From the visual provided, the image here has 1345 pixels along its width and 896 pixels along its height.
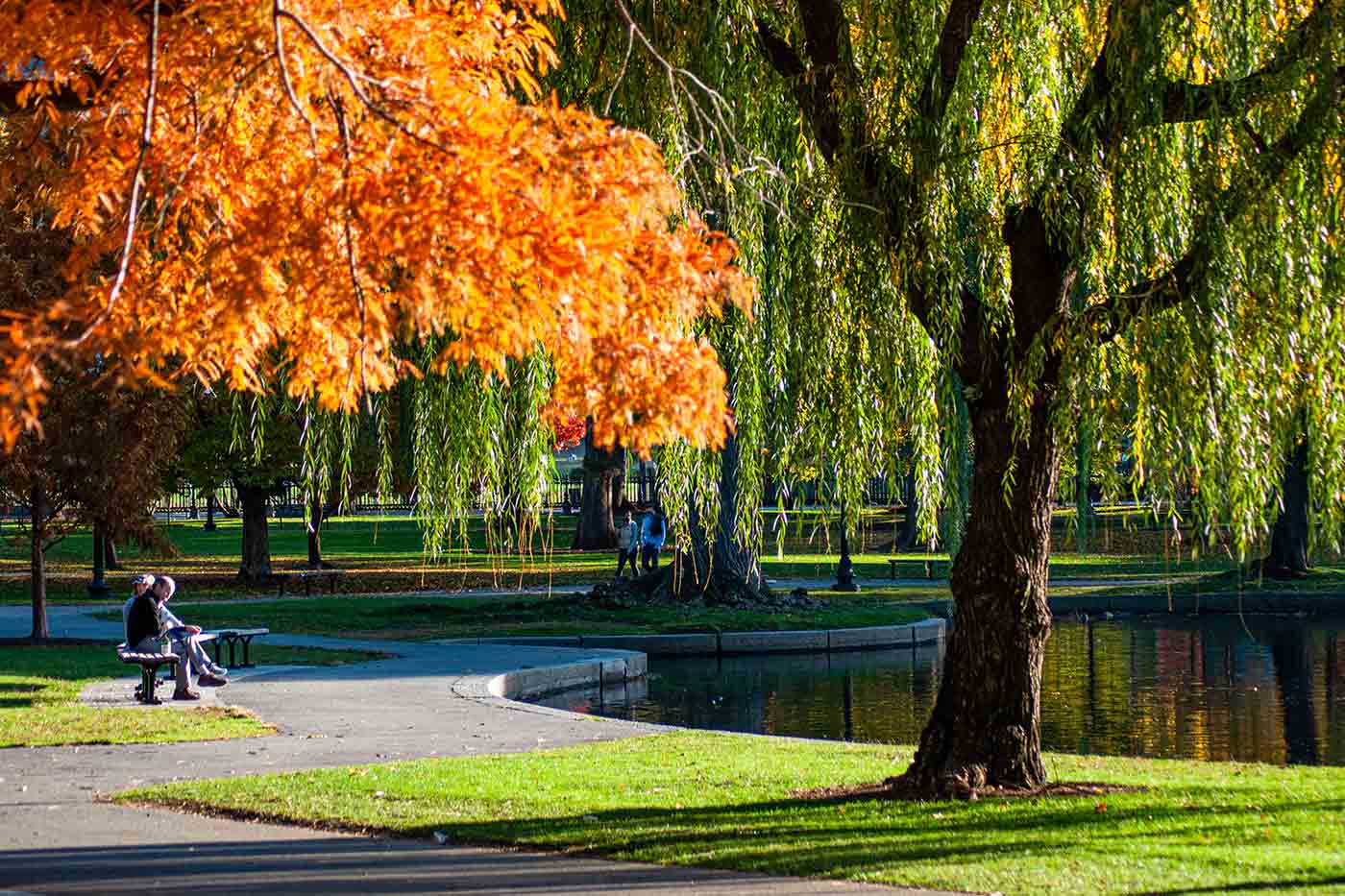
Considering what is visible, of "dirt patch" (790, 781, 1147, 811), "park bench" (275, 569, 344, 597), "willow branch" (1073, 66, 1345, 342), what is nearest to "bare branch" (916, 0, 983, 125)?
"willow branch" (1073, 66, 1345, 342)

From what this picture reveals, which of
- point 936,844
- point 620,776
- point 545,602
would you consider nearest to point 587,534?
point 545,602

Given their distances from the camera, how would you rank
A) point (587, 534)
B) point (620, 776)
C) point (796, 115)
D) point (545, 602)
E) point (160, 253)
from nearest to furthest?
point (160, 253) → point (796, 115) → point (620, 776) → point (545, 602) → point (587, 534)

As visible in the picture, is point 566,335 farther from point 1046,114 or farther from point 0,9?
point 1046,114

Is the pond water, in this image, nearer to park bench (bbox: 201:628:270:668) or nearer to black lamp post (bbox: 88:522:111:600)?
park bench (bbox: 201:628:270:668)

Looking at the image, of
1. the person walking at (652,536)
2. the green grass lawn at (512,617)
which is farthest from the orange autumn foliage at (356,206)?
the person walking at (652,536)

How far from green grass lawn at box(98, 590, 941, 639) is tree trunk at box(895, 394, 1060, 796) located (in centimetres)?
1319

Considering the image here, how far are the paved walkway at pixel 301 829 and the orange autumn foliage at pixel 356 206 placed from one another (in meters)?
2.51

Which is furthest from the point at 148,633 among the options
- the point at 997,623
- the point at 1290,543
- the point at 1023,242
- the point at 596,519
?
the point at 596,519

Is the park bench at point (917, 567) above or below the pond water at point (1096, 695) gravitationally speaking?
above

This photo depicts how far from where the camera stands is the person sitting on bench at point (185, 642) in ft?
54.1

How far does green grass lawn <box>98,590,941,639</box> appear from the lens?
2369 cm

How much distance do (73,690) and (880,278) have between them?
451 inches

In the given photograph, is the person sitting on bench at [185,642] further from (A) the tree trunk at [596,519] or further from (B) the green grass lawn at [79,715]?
(A) the tree trunk at [596,519]

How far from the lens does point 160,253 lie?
839 cm
